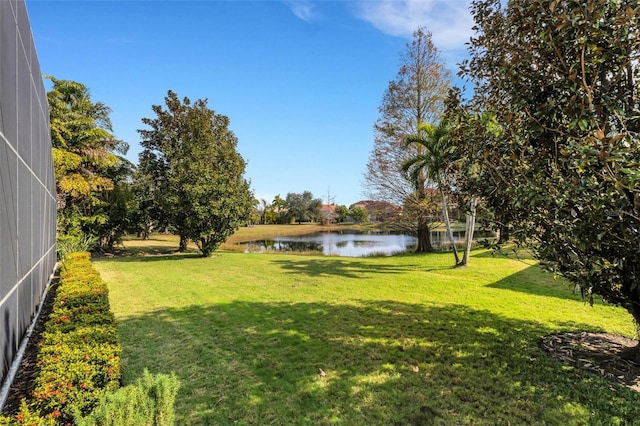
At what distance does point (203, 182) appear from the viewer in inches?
552

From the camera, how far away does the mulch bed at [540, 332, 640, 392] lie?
3578 mm

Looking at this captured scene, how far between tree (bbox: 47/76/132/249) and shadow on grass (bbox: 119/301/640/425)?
41.0 ft

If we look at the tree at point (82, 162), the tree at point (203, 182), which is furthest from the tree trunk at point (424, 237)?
the tree at point (82, 162)

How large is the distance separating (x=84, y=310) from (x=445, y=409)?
4289 mm

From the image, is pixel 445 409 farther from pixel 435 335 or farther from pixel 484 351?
pixel 435 335

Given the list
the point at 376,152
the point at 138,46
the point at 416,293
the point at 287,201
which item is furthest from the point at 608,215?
the point at 287,201

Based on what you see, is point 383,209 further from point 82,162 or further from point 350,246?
point 82,162

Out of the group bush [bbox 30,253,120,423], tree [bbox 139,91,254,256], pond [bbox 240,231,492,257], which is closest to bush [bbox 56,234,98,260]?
tree [bbox 139,91,254,256]

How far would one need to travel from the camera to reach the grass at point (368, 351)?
3.00m

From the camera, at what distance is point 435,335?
4.85 m

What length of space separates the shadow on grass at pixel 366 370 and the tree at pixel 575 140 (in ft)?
3.69

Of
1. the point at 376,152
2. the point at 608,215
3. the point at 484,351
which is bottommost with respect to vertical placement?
the point at 484,351

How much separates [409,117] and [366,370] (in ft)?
54.3

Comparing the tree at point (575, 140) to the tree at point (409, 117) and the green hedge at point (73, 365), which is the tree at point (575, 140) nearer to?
the green hedge at point (73, 365)
